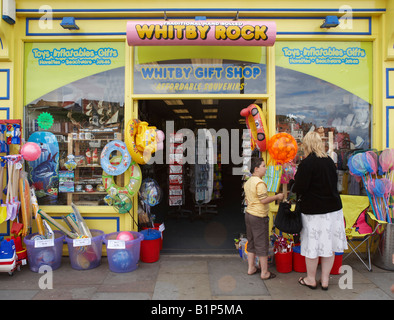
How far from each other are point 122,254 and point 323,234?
2485 mm

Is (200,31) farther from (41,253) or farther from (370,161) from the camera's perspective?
(41,253)

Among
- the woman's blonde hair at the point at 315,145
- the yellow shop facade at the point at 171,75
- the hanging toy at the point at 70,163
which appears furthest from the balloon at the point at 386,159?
the hanging toy at the point at 70,163

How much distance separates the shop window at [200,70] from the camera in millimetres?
4867

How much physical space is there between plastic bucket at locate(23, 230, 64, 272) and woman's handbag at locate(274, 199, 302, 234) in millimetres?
2931

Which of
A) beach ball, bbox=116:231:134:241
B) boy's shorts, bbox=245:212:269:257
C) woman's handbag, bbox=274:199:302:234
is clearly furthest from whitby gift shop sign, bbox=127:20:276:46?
beach ball, bbox=116:231:134:241

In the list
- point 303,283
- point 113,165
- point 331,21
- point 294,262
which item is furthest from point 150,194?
point 331,21

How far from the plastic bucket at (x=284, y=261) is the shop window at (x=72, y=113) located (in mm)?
2709

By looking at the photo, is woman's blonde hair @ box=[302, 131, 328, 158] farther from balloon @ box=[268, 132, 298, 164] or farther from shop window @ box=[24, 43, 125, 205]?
shop window @ box=[24, 43, 125, 205]

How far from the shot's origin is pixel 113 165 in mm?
4688

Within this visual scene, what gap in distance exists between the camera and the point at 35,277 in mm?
4086

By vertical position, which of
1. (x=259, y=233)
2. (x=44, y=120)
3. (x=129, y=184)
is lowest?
(x=259, y=233)

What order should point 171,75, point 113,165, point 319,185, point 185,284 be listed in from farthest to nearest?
point 171,75 < point 113,165 < point 185,284 < point 319,185

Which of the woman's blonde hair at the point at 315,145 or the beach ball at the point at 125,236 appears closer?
the woman's blonde hair at the point at 315,145

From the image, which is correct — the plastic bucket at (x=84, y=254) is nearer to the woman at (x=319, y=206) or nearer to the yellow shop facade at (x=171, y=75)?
the yellow shop facade at (x=171, y=75)
